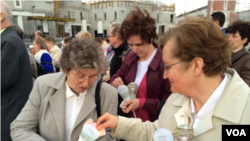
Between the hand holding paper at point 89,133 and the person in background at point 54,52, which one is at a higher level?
the person in background at point 54,52

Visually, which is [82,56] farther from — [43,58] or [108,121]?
[43,58]

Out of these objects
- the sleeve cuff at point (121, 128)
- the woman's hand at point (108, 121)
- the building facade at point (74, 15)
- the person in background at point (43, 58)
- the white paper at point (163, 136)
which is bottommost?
the sleeve cuff at point (121, 128)

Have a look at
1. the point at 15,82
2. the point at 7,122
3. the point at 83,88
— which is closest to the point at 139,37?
the point at 83,88

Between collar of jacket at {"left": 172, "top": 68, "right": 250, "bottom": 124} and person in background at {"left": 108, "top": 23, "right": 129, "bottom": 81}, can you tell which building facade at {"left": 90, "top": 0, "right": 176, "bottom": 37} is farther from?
collar of jacket at {"left": 172, "top": 68, "right": 250, "bottom": 124}

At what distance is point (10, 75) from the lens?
1.88m

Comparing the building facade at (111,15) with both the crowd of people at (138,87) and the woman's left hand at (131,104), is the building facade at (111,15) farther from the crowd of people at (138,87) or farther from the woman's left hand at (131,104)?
the woman's left hand at (131,104)

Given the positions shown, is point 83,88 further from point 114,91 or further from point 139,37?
point 139,37

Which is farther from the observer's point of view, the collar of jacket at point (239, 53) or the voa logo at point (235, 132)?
the collar of jacket at point (239, 53)

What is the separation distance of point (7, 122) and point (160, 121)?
1.92m

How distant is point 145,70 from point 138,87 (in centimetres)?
26

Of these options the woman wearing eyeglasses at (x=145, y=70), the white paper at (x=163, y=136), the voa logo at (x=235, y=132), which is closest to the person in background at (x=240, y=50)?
the woman wearing eyeglasses at (x=145, y=70)

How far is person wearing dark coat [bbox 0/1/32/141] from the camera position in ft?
6.15

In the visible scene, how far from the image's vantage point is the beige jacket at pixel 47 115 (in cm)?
150

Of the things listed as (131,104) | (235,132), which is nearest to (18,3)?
(131,104)
